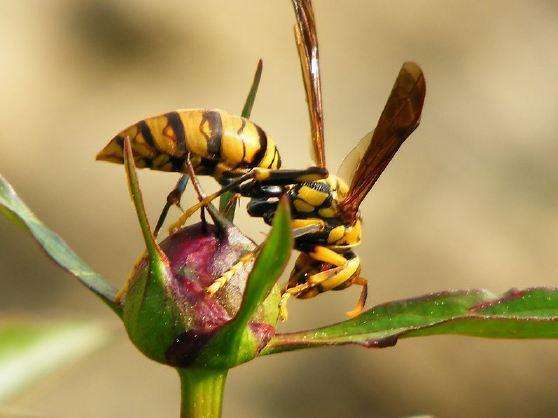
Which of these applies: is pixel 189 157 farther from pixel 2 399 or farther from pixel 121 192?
pixel 121 192

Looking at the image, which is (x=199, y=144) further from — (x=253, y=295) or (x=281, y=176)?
(x=253, y=295)

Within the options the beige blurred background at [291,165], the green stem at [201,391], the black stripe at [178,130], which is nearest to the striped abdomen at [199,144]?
the black stripe at [178,130]

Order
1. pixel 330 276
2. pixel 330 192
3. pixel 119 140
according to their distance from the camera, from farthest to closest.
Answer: pixel 330 192
pixel 330 276
pixel 119 140

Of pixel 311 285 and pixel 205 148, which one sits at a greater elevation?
pixel 205 148

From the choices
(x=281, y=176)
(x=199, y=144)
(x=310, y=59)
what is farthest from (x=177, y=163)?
(x=310, y=59)

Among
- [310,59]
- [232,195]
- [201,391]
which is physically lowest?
[201,391]

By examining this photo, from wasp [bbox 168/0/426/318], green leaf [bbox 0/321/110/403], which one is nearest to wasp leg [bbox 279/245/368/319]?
wasp [bbox 168/0/426/318]

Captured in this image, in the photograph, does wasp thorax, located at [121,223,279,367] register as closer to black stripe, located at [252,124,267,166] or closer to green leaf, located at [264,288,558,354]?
green leaf, located at [264,288,558,354]
